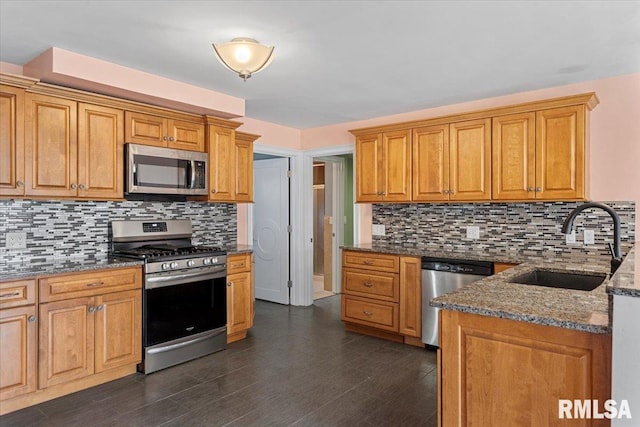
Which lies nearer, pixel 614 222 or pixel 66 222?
pixel 614 222

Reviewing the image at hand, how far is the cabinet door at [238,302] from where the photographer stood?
3.74 meters

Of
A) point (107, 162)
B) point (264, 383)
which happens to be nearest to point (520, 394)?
point (264, 383)

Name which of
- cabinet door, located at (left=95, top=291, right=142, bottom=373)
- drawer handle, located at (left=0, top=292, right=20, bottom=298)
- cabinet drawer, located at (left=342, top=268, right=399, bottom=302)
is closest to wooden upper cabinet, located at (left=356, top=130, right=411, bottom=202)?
cabinet drawer, located at (left=342, top=268, right=399, bottom=302)

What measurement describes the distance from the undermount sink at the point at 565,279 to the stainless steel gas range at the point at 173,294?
2462 millimetres

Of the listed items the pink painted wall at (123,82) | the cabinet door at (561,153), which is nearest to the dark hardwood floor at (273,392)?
the cabinet door at (561,153)

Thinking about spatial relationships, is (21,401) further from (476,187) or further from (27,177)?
(476,187)

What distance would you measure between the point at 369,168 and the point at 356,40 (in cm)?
190

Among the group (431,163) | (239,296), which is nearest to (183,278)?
(239,296)

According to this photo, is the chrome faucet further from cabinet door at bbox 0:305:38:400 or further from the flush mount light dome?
cabinet door at bbox 0:305:38:400

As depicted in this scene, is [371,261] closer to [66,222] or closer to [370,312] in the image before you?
[370,312]

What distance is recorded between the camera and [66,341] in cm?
269

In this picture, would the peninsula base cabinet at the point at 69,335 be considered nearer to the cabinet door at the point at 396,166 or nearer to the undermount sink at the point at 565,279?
the cabinet door at the point at 396,166

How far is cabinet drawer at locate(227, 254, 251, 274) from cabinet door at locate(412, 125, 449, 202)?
5.82ft

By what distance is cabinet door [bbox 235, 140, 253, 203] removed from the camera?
418 cm
